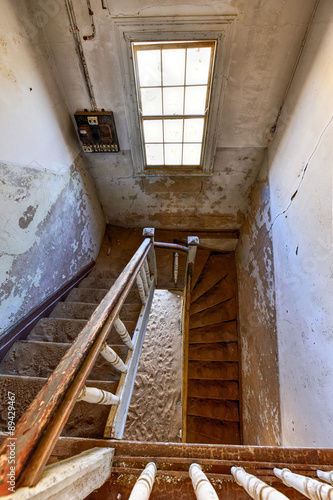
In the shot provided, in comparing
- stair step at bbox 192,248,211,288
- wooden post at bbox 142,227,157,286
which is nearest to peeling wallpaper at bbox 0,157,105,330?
wooden post at bbox 142,227,157,286

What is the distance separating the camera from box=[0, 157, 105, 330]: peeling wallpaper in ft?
5.75

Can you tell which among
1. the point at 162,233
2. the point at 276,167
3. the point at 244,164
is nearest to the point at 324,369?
the point at 276,167

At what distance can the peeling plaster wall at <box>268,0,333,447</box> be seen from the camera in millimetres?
1396

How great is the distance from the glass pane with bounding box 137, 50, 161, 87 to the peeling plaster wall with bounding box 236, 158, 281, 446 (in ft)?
5.46

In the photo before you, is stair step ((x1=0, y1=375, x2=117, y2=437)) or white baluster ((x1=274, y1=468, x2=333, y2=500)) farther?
stair step ((x1=0, y1=375, x2=117, y2=437))

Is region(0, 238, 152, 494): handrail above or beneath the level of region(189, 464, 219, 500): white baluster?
above

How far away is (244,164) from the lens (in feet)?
9.88

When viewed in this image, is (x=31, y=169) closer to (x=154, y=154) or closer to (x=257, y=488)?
(x=154, y=154)

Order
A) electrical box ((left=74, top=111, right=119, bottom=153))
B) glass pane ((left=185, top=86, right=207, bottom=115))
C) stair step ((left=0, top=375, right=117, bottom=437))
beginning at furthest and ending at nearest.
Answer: electrical box ((left=74, top=111, right=119, bottom=153))
glass pane ((left=185, top=86, right=207, bottom=115))
stair step ((left=0, top=375, right=117, bottom=437))

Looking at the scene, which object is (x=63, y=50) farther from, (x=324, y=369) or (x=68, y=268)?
(x=324, y=369)

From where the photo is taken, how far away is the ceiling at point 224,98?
1.90 metres

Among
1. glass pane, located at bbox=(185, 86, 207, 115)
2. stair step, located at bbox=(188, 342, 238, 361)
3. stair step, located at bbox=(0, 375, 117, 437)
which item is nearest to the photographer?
stair step, located at bbox=(0, 375, 117, 437)

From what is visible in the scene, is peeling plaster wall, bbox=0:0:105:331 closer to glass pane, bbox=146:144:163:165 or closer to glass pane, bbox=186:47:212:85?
glass pane, bbox=146:144:163:165

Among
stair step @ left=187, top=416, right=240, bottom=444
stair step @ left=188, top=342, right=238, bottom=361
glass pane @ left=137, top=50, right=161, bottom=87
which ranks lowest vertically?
stair step @ left=187, top=416, right=240, bottom=444
